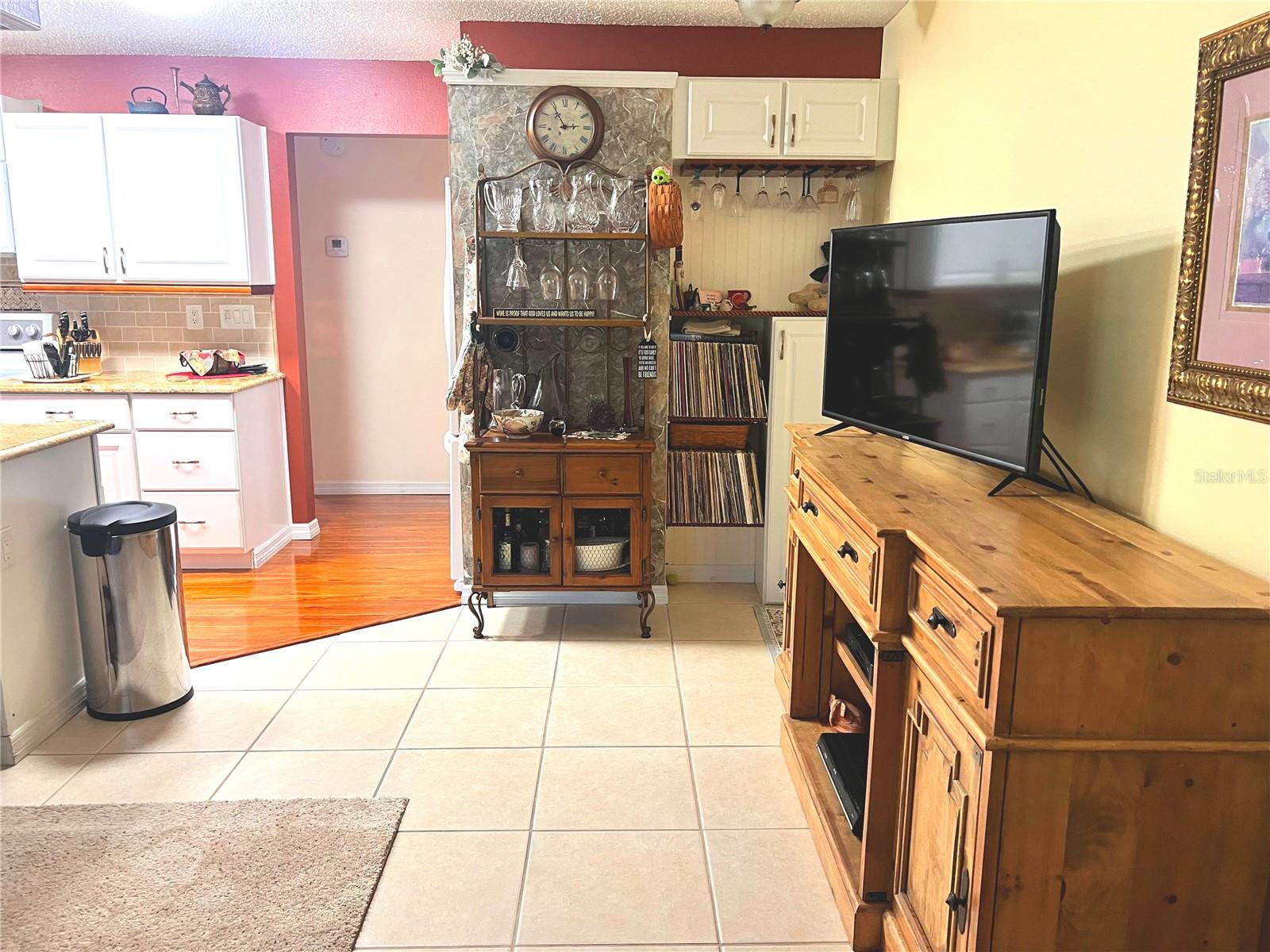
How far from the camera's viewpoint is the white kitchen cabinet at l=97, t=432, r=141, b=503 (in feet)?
14.2

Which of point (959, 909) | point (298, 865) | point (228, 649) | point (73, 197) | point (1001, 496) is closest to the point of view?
point (959, 909)

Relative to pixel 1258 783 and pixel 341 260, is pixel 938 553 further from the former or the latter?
pixel 341 260

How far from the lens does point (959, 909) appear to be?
4.99 ft

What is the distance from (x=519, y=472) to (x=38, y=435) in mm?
1583

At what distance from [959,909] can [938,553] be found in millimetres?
580

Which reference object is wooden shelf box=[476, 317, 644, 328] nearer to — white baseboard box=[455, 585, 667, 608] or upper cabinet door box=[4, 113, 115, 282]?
white baseboard box=[455, 585, 667, 608]

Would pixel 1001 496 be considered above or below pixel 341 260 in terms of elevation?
below

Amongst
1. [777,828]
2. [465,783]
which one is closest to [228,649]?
[465,783]

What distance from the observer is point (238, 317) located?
4.81m

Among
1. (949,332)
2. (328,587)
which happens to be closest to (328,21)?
(328,587)

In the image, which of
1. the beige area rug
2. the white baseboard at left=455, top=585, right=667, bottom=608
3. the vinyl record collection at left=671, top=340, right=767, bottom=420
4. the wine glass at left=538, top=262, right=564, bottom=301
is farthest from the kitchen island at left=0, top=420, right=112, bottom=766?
the vinyl record collection at left=671, top=340, right=767, bottom=420

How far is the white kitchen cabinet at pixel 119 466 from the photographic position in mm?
4340

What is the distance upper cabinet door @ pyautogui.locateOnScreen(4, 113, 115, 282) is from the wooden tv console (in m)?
4.20

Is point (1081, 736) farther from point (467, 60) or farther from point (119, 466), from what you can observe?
point (119, 466)
